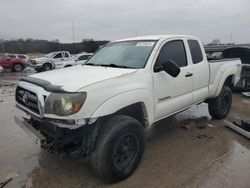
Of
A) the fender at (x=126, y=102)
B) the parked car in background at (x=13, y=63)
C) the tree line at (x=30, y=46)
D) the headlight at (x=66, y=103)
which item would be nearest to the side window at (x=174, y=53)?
the fender at (x=126, y=102)

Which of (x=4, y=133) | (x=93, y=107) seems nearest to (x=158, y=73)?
(x=93, y=107)

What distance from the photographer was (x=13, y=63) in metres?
24.1

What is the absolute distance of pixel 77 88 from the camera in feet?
9.77

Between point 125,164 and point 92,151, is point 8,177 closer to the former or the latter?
point 92,151

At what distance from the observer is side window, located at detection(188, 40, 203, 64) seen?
501cm

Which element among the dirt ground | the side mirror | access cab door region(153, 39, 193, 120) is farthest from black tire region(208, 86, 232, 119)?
the side mirror

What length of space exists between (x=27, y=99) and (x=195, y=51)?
334 centimetres

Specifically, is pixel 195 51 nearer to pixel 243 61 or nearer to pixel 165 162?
pixel 165 162

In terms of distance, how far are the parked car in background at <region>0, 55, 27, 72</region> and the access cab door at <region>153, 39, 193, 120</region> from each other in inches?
888

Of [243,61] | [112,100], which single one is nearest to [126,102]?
[112,100]

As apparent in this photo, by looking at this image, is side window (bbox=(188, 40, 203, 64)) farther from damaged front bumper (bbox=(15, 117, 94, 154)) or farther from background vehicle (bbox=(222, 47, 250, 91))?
background vehicle (bbox=(222, 47, 250, 91))

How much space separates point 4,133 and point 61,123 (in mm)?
3088

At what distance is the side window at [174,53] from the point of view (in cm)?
419

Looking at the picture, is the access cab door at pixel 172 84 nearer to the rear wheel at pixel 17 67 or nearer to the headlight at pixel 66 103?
the headlight at pixel 66 103
